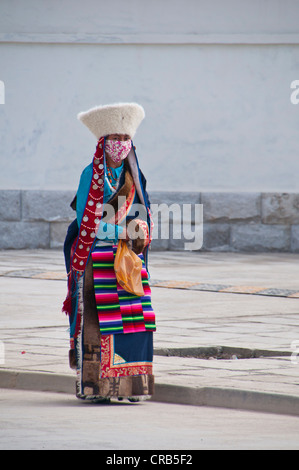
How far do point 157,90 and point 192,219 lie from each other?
207 centimetres

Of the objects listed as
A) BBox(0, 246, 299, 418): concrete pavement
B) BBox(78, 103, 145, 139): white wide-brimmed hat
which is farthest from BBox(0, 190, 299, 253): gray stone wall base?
BBox(78, 103, 145, 139): white wide-brimmed hat

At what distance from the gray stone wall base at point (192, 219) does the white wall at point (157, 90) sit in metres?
0.23

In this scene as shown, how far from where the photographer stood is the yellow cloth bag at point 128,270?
6.91 metres

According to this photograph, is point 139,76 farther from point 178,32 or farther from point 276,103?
point 276,103

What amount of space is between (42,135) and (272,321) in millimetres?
8074

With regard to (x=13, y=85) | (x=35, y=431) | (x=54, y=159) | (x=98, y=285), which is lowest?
(x=35, y=431)

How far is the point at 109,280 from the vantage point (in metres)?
6.97

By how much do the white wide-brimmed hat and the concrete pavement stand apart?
1.64 meters

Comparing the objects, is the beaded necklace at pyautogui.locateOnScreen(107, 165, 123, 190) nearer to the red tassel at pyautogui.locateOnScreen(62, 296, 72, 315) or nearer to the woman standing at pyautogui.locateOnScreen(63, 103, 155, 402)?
the woman standing at pyautogui.locateOnScreen(63, 103, 155, 402)

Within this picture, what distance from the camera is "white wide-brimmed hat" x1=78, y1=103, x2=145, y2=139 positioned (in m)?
7.15

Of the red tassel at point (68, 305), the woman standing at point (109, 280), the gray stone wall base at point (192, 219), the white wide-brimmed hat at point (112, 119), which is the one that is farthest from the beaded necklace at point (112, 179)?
the gray stone wall base at point (192, 219)

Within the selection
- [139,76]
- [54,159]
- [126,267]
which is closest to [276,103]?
[139,76]

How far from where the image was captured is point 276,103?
1700 centimetres

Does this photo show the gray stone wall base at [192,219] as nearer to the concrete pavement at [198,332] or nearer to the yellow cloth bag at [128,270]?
the concrete pavement at [198,332]
